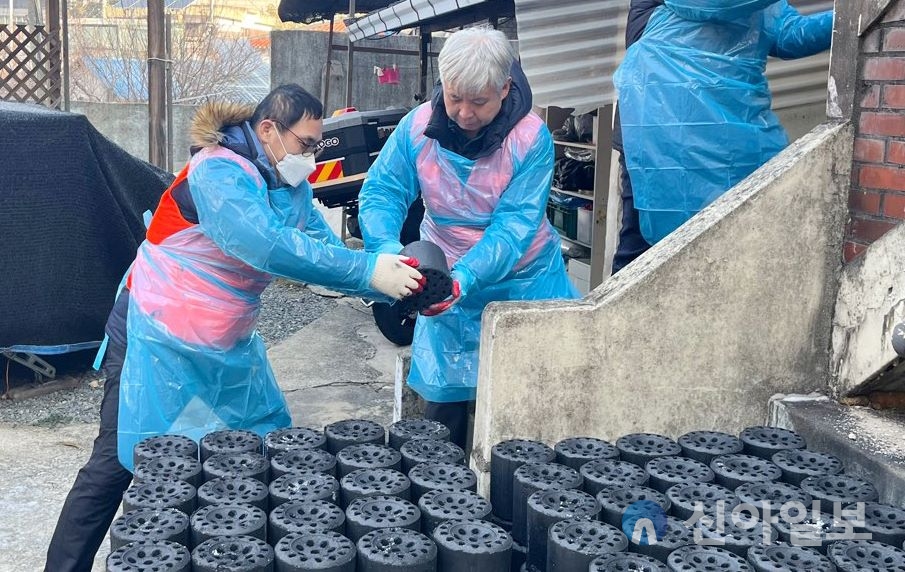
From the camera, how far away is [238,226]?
288 cm

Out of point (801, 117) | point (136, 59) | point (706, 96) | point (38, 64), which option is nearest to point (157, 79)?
point (38, 64)

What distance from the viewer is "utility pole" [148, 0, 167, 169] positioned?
719 cm

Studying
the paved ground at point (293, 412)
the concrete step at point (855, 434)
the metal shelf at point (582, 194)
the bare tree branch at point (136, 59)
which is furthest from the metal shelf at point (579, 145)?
the bare tree branch at point (136, 59)

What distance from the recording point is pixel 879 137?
2.93 meters

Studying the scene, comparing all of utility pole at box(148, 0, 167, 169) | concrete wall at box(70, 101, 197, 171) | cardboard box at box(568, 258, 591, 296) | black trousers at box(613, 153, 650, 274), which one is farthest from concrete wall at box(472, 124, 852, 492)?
concrete wall at box(70, 101, 197, 171)

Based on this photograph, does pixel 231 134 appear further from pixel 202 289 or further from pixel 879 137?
pixel 879 137

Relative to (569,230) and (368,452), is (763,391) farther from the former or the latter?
(569,230)

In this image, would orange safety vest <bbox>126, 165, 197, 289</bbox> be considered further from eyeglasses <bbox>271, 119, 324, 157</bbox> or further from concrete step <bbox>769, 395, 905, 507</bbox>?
concrete step <bbox>769, 395, 905, 507</bbox>

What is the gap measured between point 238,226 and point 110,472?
100cm

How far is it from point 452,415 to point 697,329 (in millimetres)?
994

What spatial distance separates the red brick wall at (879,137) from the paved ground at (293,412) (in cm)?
300

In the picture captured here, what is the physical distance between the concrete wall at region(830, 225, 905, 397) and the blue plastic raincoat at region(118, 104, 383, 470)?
1.53 meters

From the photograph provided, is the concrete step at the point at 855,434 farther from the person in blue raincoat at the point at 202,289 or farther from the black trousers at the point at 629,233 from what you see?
the person in blue raincoat at the point at 202,289

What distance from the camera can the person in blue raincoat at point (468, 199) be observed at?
123 inches
